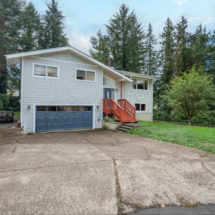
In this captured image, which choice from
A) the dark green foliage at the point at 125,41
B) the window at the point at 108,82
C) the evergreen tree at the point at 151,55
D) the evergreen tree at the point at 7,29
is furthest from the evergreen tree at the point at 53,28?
the window at the point at 108,82

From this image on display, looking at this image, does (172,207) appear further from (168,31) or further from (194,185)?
(168,31)

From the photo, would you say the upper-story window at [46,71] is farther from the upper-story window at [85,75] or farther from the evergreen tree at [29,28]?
the evergreen tree at [29,28]

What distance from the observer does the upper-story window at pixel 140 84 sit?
16.3 meters

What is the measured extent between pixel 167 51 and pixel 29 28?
24.4 metres

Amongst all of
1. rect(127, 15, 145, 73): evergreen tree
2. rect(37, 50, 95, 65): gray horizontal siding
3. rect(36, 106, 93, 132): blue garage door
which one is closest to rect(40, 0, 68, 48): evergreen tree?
rect(127, 15, 145, 73): evergreen tree

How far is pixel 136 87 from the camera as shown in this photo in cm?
1633

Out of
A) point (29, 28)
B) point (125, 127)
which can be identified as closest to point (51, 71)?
point (125, 127)

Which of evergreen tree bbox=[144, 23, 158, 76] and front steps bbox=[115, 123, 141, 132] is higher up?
evergreen tree bbox=[144, 23, 158, 76]

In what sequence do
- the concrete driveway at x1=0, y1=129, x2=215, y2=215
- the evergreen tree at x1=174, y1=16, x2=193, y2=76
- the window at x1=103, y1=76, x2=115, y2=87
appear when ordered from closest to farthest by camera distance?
the concrete driveway at x1=0, y1=129, x2=215, y2=215 < the window at x1=103, y1=76, x2=115, y2=87 < the evergreen tree at x1=174, y1=16, x2=193, y2=76

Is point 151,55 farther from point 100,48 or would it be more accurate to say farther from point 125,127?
point 125,127

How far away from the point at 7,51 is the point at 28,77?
55.5ft

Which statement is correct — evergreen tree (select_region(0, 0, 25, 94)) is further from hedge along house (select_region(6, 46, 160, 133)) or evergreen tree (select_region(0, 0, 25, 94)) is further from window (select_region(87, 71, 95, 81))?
window (select_region(87, 71, 95, 81))

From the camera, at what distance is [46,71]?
10.6 m

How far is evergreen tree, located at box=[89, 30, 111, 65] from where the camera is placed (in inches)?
1119
